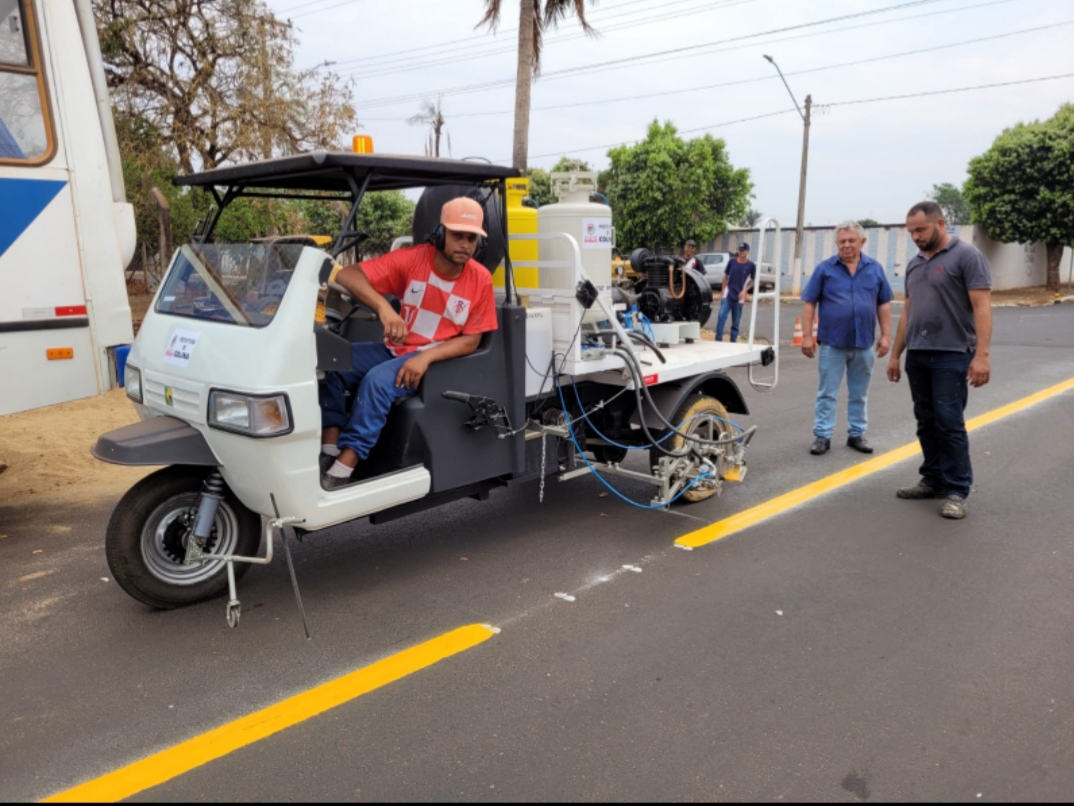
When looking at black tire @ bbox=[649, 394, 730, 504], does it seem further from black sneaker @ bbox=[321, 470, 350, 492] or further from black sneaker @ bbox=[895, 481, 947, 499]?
black sneaker @ bbox=[321, 470, 350, 492]

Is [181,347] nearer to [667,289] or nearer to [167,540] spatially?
[167,540]

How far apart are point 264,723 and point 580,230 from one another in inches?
129

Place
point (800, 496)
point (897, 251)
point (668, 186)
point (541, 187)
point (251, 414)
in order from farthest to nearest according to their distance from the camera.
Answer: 1. point (541, 187)
2. point (897, 251)
3. point (668, 186)
4. point (800, 496)
5. point (251, 414)

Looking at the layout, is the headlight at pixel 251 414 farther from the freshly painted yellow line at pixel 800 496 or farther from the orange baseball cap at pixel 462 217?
the freshly painted yellow line at pixel 800 496

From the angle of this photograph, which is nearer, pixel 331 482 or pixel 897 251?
pixel 331 482

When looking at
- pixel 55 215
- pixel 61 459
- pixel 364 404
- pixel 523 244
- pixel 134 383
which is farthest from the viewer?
pixel 61 459

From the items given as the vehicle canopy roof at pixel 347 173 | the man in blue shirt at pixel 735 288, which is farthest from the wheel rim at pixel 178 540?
the man in blue shirt at pixel 735 288

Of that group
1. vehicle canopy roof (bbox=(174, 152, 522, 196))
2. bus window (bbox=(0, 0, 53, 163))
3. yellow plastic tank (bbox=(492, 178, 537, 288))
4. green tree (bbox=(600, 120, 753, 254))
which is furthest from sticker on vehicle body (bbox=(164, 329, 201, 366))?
green tree (bbox=(600, 120, 753, 254))

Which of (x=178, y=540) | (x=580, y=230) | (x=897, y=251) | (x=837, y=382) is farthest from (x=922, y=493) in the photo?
(x=897, y=251)

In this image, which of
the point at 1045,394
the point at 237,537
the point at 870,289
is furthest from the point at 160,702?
the point at 1045,394

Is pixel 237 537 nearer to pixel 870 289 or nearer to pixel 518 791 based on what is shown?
pixel 518 791

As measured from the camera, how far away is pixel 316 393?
385 cm

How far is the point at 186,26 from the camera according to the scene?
14414 mm

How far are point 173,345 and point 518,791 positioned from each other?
2614 mm
